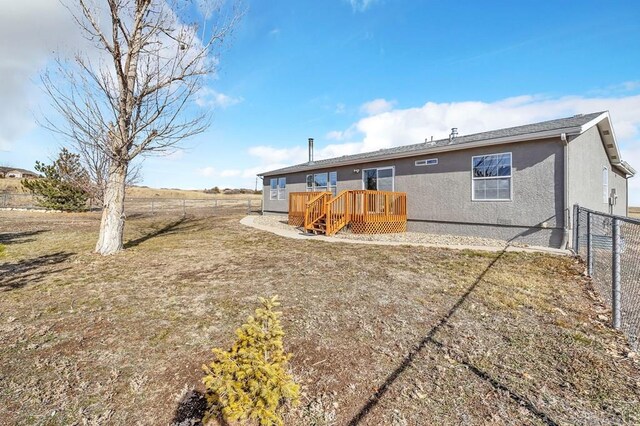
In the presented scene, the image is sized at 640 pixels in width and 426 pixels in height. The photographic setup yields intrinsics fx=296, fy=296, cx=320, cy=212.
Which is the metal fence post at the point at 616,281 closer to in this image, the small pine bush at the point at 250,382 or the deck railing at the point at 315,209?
the small pine bush at the point at 250,382

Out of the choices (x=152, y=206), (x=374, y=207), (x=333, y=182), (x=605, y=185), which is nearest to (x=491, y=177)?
(x=374, y=207)

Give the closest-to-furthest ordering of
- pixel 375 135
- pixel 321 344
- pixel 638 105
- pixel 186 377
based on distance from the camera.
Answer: pixel 186 377 → pixel 321 344 → pixel 638 105 → pixel 375 135

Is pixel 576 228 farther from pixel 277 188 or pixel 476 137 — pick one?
pixel 277 188

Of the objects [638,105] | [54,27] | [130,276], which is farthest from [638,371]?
[638,105]

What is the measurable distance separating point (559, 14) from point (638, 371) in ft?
38.4

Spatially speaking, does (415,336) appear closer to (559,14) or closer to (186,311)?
(186,311)

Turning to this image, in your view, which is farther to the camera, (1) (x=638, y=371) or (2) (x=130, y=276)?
(2) (x=130, y=276)

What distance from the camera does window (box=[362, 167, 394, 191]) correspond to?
1187 centimetres

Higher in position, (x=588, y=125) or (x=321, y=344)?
(x=588, y=125)

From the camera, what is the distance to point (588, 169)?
9.37m

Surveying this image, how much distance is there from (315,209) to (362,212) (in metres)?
2.02

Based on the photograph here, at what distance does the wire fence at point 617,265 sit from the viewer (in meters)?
3.40

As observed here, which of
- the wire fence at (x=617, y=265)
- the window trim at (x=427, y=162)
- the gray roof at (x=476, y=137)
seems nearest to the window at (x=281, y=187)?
the gray roof at (x=476, y=137)

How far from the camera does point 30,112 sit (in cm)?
722
